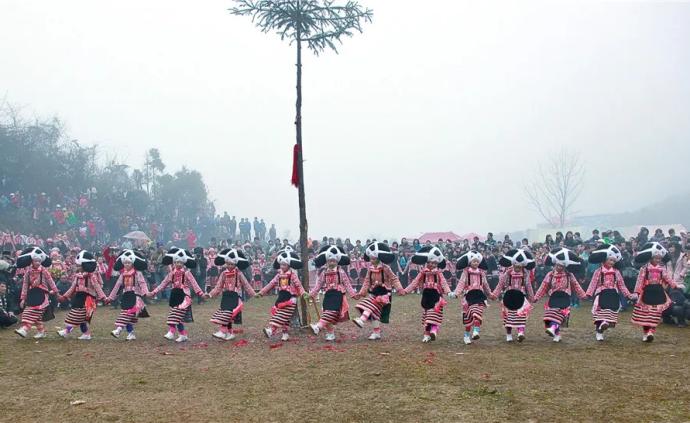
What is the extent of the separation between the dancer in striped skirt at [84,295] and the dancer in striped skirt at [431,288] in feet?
22.3

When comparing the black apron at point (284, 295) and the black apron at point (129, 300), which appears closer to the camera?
the black apron at point (284, 295)

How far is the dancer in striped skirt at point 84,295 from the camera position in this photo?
11.7m

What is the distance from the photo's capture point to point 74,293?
11969 mm

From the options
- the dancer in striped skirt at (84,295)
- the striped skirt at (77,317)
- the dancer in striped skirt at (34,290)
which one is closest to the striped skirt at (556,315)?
the dancer in striped skirt at (84,295)

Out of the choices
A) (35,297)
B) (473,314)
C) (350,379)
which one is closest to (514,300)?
(473,314)

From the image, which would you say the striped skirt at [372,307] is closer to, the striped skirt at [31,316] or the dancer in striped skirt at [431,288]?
the dancer in striped skirt at [431,288]

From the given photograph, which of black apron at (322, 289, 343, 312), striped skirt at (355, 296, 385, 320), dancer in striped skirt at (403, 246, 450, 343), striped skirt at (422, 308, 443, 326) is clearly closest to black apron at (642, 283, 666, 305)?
dancer in striped skirt at (403, 246, 450, 343)

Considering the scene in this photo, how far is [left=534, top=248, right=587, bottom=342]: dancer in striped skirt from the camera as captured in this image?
10758 millimetres

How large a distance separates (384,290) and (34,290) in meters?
7.65

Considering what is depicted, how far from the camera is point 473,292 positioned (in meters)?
11.1

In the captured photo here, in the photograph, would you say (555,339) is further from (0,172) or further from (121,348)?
(0,172)

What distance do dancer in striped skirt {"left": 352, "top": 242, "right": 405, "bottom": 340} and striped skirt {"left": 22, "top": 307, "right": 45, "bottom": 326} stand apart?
273 inches

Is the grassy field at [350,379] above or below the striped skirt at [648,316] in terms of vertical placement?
below

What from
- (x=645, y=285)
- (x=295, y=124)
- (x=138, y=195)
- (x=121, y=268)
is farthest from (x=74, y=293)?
(x=138, y=195)
